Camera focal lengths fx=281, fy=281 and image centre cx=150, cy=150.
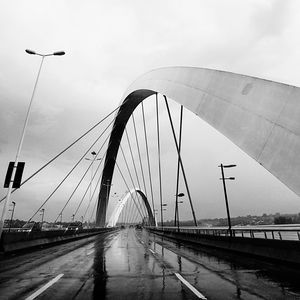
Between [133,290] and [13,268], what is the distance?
505cm

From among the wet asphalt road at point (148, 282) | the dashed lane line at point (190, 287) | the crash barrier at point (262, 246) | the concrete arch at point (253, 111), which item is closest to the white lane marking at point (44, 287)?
the wet asphalt road at point (148, 282)

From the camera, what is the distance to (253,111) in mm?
11719

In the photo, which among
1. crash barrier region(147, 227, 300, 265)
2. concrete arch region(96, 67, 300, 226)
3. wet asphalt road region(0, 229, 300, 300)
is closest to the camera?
wet asphalt road region(0, 229, 300, 300)

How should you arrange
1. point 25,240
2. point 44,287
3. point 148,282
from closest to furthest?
point 44,287, point 148,282, point 25,240

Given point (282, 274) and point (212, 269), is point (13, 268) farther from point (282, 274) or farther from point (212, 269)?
point (282, 274)

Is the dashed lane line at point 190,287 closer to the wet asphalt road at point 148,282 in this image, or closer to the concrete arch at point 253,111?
the wet asphalt road at point 148,282

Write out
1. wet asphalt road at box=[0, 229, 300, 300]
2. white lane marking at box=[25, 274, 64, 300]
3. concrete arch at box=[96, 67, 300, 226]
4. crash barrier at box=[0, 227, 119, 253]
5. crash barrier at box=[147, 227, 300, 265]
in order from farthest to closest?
1. crash barrier at box=[0, 227, 119, 253]
2. concrete arch at box=[96, 67, 300, 226]
3. crash barrier at box=[147, 227, 300, 265]
4. wet asphalt road at box=[0, 229, 300, 300]
5. white lane marking at box=[25, 274, 64, 300]

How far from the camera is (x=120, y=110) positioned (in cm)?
4044

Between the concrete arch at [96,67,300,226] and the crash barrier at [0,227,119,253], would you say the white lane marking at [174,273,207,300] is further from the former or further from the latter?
the crash barrier at [0,227,119,253]

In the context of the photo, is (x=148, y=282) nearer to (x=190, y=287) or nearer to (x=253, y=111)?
(x=190, y=287)

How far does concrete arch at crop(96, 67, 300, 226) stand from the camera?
32.0 feet

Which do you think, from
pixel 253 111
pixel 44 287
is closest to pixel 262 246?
pixel 253 111

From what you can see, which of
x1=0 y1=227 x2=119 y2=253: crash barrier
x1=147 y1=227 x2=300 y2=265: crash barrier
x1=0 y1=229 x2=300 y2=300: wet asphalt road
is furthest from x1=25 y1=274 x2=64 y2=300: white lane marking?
x1=147 y1=227 x2=300 y2=265: crash barrier

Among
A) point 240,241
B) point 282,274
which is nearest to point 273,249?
point 282,274
